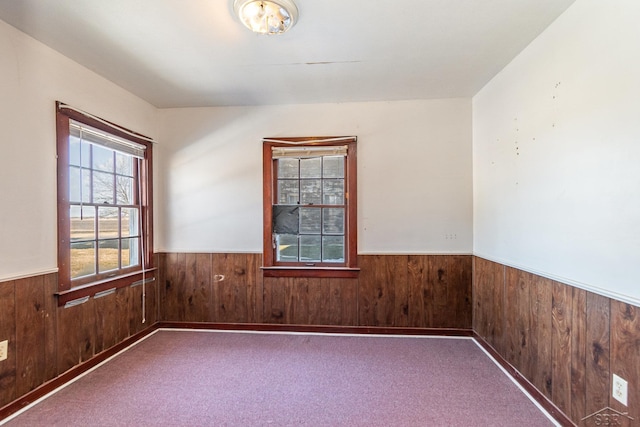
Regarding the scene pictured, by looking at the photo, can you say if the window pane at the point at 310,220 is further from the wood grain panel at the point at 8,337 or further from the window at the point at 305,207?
the wood grain panel at the point at 8,337

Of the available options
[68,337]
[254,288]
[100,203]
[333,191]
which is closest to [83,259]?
[100,203]

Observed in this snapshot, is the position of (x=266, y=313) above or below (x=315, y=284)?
below

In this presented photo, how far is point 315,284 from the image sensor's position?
312 cm

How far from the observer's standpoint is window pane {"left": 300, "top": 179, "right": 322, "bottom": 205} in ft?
10.4

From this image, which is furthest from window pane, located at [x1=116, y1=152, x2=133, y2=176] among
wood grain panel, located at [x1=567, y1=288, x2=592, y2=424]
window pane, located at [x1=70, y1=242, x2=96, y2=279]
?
wood grain panel, located at [x1=567, y1=288, x2=592, y2=424]

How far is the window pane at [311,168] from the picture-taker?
10.4 feet

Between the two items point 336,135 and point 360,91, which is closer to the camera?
point 360,91

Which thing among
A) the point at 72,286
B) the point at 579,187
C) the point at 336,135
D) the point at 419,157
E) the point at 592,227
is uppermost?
the point at 336,135

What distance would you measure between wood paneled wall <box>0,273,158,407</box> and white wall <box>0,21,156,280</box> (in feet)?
0.48

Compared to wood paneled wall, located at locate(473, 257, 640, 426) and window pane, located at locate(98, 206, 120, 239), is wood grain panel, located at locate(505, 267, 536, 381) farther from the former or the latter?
window pane, located at locate(98, 206, 120, 239)

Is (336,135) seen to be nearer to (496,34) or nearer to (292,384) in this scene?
(496,34)

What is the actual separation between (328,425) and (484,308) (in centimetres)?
189

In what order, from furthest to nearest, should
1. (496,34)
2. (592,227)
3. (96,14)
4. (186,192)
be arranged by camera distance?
(186,192) → (496,34) → (96,14) → (592,227)

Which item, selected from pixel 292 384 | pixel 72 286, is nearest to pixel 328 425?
pixel 292 384
